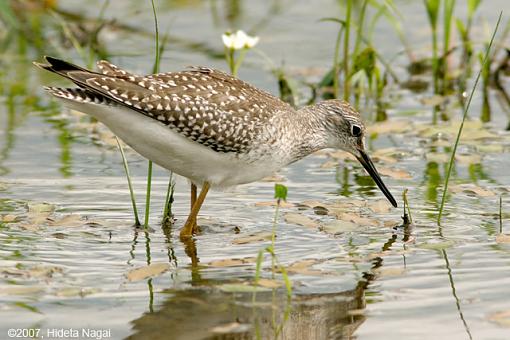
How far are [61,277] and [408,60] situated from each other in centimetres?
930

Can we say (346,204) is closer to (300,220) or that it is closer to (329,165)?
(300,220)

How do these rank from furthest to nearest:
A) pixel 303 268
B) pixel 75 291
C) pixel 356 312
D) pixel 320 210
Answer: pixel 320 210 < pixel 303 268 < pixel 75 291 < pixel 356 312

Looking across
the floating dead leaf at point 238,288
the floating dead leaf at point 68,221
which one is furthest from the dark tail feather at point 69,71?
the floating dead leaf at point 238,288

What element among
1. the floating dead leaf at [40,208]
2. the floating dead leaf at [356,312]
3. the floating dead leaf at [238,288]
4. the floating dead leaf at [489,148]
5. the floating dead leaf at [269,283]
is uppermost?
the floating dead leaf at [489,148]

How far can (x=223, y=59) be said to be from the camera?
52.9 feet

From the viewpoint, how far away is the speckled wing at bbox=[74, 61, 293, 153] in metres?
9.40

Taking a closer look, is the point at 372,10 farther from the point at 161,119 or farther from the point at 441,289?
the point at 441,289

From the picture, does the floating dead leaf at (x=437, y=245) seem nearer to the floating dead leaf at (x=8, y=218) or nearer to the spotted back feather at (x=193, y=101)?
the spotted back feather at (x=193, y=101)

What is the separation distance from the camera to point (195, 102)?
32.0 ft

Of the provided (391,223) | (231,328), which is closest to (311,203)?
(391,223)

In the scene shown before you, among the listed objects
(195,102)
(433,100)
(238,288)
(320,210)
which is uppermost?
(433,100)

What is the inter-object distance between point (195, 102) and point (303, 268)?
2013mm

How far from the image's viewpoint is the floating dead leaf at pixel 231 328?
7438 mm

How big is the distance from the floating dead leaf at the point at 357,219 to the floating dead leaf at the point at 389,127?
313 cm
